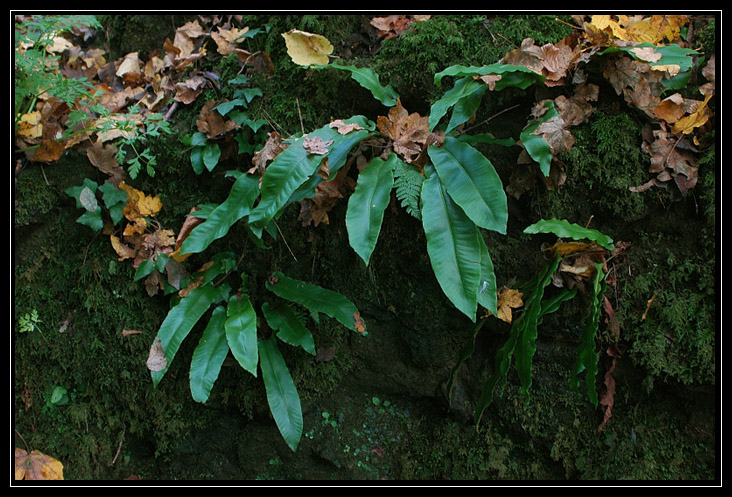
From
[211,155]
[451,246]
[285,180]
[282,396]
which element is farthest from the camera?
[211,155]

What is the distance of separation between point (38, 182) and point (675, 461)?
3.56m

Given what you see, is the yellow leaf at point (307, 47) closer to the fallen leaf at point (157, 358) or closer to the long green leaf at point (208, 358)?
the long green leaf at point (208, 358)

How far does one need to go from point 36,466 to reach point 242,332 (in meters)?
1.27

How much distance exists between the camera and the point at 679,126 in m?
2.26

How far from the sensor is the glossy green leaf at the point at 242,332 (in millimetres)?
2215

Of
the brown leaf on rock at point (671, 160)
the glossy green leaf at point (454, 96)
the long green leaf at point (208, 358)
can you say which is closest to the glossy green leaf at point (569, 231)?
the brown leaf on rock at point (671, 160)

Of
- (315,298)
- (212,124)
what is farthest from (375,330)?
(212,124)

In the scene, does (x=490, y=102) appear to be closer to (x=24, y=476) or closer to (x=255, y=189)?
(x=255, y=189)

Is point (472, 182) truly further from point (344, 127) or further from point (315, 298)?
point (315, 298)

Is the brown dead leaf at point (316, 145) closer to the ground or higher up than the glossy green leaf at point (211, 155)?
higher up

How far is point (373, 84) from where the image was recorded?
241cm

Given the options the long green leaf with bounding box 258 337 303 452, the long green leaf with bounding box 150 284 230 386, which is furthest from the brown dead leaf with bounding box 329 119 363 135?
the long green leaf with bounding box 258 337 303 452

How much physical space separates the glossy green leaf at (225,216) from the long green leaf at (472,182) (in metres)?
0.87

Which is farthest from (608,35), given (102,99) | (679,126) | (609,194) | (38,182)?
(38,182)
